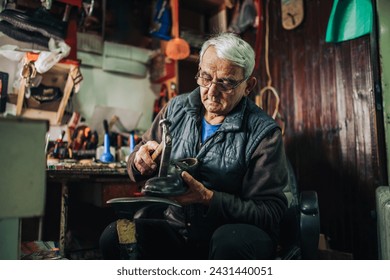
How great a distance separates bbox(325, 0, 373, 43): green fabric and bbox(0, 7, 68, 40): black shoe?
5.02ft

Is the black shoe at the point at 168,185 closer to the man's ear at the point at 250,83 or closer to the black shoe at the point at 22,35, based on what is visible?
the man's ear at the point at 250,83

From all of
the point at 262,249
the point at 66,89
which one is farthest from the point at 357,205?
the point at 66,89

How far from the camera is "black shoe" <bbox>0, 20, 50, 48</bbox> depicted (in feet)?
4.78

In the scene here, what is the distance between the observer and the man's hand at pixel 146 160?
1122 millimetres

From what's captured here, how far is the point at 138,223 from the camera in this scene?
108cm

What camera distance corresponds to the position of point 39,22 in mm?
1745

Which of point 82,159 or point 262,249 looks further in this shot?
point 82,159

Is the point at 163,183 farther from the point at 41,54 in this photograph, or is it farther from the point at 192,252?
the point at 41,54

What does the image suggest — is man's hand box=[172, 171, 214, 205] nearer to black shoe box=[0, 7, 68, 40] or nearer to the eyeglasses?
the eyeglasses

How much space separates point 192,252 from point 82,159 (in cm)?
115

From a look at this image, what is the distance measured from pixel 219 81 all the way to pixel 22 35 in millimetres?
1031

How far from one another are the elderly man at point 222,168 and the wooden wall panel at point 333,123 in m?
0.86

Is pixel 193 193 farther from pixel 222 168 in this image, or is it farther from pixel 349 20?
pixel 349 20

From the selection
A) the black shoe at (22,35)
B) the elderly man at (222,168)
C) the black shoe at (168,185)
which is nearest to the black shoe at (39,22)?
the black shoe at (22,35)
